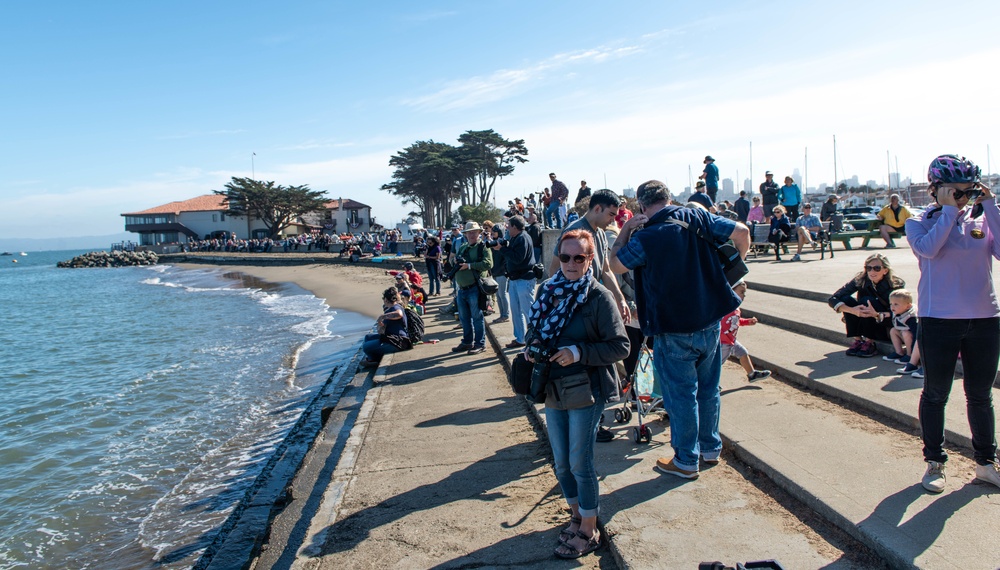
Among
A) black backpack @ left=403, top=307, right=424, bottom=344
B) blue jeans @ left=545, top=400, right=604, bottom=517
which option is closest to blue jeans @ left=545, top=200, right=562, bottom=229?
black backpack @ left=403, top=307, right=424, bottom=344

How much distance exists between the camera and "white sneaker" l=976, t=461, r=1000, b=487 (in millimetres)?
3471

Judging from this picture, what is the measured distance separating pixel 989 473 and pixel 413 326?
7.86m

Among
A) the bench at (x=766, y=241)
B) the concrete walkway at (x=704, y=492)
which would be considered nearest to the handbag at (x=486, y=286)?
the concrete walkway at (x=704, y=492)

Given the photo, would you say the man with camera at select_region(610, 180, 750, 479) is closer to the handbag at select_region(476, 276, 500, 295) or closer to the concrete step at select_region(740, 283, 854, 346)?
the concrete step at select_region(740, 283, 854, 346)

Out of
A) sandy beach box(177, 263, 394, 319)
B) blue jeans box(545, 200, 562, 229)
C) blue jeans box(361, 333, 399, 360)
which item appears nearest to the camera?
blue jeans box(361, 333, 399, 360)

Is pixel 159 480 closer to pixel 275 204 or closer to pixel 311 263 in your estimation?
pixel 311 263

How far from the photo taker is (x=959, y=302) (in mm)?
3377

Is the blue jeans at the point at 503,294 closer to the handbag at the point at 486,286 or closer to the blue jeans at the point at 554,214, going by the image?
the handbag at the point at 486,286

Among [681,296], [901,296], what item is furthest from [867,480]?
[901,296]

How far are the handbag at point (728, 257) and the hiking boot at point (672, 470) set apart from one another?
3.89 feet

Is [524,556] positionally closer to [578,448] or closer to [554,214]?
[578,448]

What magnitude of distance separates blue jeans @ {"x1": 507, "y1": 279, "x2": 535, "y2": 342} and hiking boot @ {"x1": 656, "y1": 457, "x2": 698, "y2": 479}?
3556 mm

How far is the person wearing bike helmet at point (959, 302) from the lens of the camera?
11.1 ft

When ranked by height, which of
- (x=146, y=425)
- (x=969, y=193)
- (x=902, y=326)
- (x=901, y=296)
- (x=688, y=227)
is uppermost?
(x=969, y=193)
